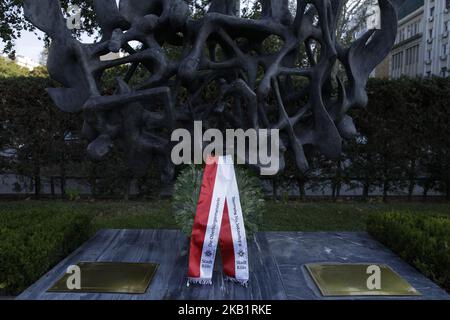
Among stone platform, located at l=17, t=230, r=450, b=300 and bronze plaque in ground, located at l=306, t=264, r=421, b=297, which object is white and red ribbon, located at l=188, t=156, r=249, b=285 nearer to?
stone platform, located at l=17, t=230, r=450, b=300

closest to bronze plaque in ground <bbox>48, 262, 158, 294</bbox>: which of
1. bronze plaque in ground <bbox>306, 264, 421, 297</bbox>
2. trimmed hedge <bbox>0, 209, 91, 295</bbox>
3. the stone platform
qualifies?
the stone platform

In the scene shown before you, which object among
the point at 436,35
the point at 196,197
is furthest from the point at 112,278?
the point at 436,35

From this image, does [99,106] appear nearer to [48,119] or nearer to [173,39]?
[173,39]

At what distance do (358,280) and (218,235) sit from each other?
1472mm

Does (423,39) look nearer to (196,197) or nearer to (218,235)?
(196,197)

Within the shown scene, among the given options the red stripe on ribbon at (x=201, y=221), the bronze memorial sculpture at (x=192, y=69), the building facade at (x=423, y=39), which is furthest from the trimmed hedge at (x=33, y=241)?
the building facade at (x=423, y=39)

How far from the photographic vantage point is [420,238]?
5324 millimetres

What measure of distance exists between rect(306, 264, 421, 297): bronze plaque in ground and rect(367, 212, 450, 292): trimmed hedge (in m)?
0.43

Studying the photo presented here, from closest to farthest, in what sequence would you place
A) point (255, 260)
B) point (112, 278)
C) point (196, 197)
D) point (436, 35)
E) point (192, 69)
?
point (112, 278) → point (192, 69) → point (196, 197) → point (255, 260) → point (436, 35)

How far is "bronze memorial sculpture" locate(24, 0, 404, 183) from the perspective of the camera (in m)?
4.94

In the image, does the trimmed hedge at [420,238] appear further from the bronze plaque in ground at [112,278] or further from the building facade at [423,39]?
the building facade at [423,39]

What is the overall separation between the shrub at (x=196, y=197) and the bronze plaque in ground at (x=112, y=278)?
2.07ft

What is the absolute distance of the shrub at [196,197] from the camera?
5059mm
